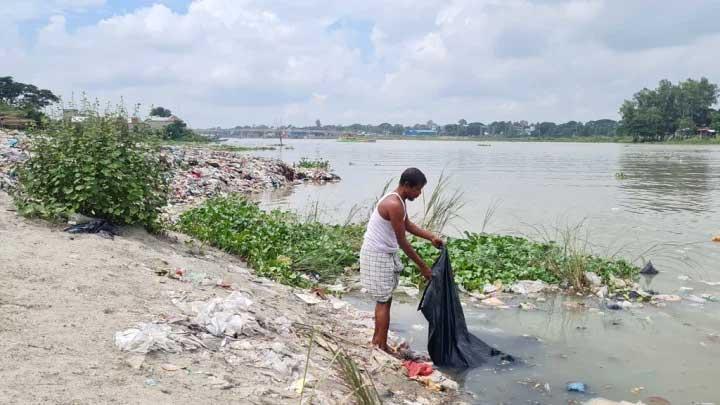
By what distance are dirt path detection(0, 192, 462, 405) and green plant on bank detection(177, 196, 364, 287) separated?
1.28 metres

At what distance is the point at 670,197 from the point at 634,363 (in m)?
14.2

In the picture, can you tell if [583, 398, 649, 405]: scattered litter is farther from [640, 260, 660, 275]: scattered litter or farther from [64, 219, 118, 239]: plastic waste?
[64, 219, 118, 239]: plastic waste

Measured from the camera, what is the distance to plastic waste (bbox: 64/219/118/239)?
591cm

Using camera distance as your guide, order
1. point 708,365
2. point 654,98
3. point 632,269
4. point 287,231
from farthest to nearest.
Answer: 1. point 654,98
2. point 287,231
3. point 632,269
4. point 708,365

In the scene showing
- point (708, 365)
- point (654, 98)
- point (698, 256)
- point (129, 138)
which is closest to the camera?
point (708, 365)

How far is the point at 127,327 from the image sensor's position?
3.77 m

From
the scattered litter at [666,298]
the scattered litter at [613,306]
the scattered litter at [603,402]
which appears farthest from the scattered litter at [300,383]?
the scattered litter at [666,298]

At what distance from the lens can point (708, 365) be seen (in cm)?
493

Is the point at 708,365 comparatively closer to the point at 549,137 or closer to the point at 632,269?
the point at 632,269

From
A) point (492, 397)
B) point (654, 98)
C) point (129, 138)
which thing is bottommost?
point (492, 397)

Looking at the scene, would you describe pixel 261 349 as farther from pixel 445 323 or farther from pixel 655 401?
pixel 655 401

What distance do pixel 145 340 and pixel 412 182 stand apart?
85.7 inches

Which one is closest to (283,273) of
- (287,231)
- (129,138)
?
(287,231)

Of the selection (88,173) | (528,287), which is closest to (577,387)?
(528,287)
